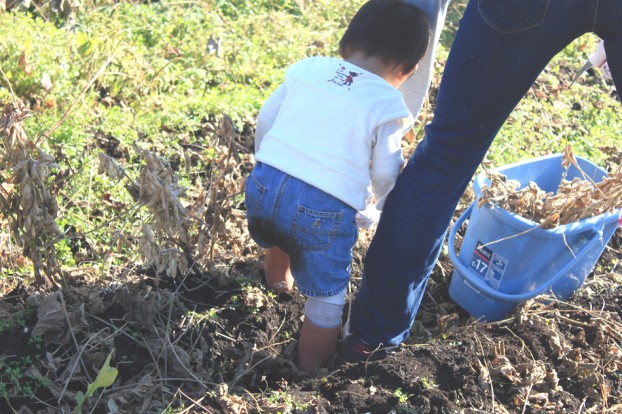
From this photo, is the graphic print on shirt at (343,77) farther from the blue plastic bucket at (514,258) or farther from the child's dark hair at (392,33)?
the blue plastic bucket at (514,258)

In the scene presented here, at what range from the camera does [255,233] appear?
9.50 ft

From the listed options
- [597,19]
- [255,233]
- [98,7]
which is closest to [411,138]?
[255,233]

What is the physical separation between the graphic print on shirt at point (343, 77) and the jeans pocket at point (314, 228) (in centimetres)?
45

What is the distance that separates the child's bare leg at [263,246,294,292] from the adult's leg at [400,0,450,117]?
2.63 feet

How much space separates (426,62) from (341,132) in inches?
22.3

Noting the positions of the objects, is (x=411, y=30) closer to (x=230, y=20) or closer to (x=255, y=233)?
(x=255, y=233)

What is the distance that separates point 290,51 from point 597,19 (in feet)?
10.3

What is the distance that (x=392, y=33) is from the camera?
278cm

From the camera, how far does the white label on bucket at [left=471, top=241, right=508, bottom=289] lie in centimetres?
322

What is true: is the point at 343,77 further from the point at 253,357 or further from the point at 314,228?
the point at 253,357

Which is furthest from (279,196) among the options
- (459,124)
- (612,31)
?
(612,31)

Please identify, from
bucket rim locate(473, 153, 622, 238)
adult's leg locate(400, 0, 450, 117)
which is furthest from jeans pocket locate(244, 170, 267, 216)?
bucket rim locate(473, 153, 622, 238)

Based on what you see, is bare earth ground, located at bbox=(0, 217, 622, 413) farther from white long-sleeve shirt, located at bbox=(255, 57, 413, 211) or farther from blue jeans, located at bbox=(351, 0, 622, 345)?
white long-sleeve shirt, located at bbox=(255, 57, 413, 211)

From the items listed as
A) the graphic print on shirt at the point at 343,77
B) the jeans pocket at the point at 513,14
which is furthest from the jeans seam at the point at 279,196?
the jeans pocket at the point at 513,14
